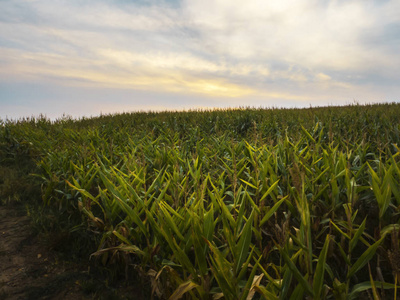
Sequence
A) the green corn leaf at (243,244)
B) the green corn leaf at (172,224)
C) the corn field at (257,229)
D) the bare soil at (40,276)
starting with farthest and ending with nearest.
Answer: the bare soil at (40,276) → the green corn leaf at (172,224) → the green corn leaf at (243,244) → the corn field at (257,229)

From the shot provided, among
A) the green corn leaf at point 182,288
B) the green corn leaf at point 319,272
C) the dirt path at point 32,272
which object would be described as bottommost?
the dirt path at point 32,272

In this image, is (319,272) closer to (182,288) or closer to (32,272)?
(182,288)

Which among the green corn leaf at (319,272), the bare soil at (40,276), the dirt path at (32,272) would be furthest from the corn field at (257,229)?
the dirt path at (32,272)

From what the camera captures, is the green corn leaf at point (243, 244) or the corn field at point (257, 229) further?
the green corn leaf at point (243, 244)

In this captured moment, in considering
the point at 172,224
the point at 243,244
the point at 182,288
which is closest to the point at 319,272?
the point at 243,244

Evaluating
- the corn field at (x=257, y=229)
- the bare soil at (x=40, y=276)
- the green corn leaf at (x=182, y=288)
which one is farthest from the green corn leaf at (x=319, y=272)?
the bare soil at (x=40, y=276)

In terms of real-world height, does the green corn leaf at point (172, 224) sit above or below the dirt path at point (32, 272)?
above

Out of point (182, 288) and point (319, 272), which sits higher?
point (319, 272)

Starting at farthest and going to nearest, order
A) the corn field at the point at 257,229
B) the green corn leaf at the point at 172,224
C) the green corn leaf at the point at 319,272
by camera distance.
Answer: the green corn leaf at the point at 172,224 < the corn field at the point at 257,229 < the green corn leaf at the point at 319,272

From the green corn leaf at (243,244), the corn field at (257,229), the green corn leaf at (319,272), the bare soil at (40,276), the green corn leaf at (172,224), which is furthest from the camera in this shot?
the bare soil at (40,276)

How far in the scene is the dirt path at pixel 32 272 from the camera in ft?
8.32

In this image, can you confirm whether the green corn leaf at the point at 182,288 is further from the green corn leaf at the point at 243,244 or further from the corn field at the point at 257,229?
the green corn leaf at the point at 243,244

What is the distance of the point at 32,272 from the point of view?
113 inches

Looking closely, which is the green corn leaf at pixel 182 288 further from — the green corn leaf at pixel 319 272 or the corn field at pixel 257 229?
the green corn leaf at pixel 319 272
